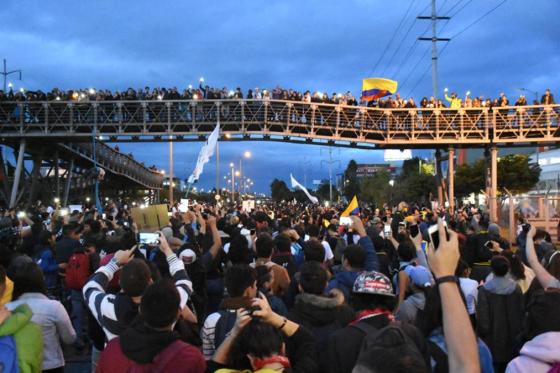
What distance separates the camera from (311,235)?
1079cm

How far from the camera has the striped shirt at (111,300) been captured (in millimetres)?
4352

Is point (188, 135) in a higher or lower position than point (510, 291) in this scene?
higher

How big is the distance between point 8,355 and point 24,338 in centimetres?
19

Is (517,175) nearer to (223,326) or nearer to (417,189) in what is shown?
(417,189)

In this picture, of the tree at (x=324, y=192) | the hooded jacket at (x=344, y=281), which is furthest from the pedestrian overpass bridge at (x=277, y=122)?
the tree at (x=324, y=192)

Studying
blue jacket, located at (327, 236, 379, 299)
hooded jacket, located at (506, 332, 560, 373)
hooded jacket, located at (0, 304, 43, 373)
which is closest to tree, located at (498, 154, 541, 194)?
blue jacket, located at (327, 236, 379, 299)

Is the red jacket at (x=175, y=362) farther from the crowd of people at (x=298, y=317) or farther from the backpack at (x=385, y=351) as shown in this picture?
the backpack at (x=385, y=351)

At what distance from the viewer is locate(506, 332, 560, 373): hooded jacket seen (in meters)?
2.98

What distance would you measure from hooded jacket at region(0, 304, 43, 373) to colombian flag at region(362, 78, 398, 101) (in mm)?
35230

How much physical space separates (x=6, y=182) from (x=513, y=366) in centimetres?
3935

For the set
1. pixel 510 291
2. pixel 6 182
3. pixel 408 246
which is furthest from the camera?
pixel 6 182

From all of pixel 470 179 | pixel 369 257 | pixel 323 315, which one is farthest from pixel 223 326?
pixel 470 179

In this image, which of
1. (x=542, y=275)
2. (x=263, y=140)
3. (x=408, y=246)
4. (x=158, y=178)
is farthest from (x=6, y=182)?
(x=542, y=275)

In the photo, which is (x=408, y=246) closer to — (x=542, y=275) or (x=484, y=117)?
(x=542, y=275)
